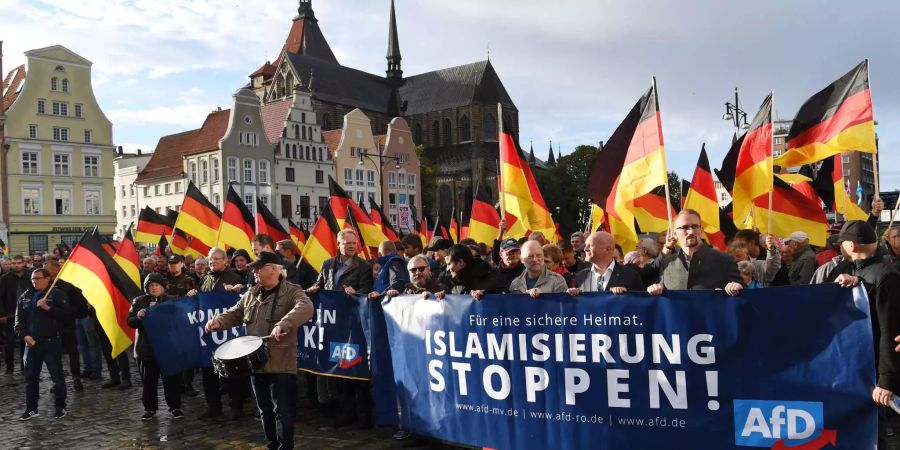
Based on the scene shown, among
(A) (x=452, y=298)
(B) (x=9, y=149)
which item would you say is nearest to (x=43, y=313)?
(A) (x=452, y=298)

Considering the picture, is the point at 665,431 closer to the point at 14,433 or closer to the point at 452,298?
the point at 452,298

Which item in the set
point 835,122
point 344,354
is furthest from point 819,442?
point 835,122

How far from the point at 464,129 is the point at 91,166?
55859 millimetres

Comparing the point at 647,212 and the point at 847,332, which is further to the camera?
the point at 647,212

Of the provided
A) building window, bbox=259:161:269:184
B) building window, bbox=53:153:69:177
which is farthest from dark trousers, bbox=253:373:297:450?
building window, bbox=259:161:269:184

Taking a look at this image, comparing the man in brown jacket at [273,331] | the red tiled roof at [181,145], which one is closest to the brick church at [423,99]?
the red tiled roof at [181,145]

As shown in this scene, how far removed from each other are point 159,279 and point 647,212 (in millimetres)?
7123

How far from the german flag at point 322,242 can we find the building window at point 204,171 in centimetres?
5388

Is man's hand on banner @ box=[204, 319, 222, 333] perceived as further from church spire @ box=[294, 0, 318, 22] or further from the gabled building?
church spire @ box=[294, 0, 318, 22]

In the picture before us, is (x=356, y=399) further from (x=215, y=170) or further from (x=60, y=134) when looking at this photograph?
(x=215, y=170)

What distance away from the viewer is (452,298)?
21.2ft

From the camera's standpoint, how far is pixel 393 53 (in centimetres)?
11819

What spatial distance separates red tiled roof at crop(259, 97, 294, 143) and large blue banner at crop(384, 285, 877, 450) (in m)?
63.2

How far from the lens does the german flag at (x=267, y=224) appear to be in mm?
14203
